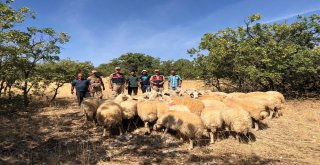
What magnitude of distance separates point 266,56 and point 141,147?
9.42 meters

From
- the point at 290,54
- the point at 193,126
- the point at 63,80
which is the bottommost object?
the point at 193,126

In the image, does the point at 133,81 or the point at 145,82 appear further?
the point at 145,82

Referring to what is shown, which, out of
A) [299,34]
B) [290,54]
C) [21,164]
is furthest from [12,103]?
[299,34]

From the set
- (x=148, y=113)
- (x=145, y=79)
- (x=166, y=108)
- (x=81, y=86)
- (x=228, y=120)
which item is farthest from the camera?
(x=145, y=79)

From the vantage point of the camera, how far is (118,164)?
6941mm

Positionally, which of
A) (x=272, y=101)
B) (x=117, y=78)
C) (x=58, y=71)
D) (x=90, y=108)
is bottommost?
(x=90, y=108)

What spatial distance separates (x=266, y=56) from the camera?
49.8ft

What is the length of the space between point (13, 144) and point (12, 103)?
17.6ft

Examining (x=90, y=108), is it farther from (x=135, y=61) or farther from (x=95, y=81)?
(x=135, y=61)

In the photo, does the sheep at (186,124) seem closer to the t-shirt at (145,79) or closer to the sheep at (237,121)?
the sheep at (237,121)

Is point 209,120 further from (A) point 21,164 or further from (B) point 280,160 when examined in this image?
(A) point 21,164

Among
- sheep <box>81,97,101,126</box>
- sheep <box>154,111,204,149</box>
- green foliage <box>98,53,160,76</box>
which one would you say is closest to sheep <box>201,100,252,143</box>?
sheep <box>154,111,204,149</box>

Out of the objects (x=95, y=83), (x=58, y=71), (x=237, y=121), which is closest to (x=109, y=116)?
(x=237, y=121)

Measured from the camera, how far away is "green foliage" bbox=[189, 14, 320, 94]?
1512 centimetres
